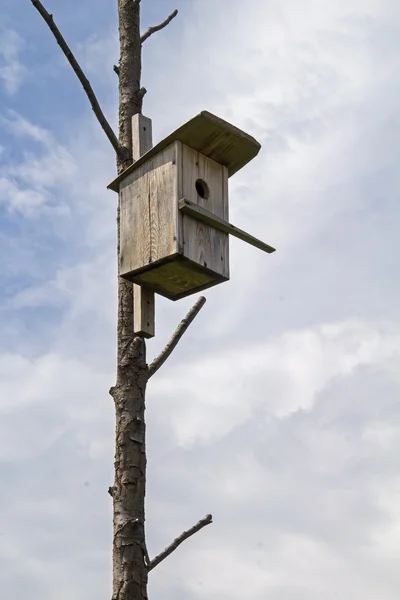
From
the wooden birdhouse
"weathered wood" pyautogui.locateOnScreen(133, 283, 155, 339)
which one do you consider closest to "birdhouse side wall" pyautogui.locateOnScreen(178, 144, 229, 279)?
the wooden birdhouse

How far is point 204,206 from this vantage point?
5.51 metres

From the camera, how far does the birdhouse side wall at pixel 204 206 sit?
527 centimetres

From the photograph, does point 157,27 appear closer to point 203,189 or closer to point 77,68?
point 77,68

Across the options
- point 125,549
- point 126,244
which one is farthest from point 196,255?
point 125,549

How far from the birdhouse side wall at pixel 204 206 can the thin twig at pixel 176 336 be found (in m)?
0.50

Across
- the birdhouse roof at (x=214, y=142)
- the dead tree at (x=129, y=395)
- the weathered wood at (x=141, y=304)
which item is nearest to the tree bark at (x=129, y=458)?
the dead tree at (x=129, y=395)

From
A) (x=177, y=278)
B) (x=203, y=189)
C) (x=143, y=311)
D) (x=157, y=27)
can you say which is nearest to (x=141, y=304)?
(x=143, y=311)

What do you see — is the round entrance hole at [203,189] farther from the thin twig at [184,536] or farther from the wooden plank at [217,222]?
the thin twig at [184,536]

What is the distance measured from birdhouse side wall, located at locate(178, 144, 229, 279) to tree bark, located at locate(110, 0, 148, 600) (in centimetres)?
53

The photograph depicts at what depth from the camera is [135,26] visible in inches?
249

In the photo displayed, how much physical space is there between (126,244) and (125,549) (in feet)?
5.22

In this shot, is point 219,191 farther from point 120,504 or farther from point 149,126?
point 120,504

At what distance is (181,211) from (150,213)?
0.69 feet

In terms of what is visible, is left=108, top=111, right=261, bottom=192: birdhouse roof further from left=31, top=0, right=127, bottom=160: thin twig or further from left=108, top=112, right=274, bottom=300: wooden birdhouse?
left=31, top=0, right=127, bottom=160: thin twig
